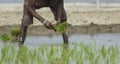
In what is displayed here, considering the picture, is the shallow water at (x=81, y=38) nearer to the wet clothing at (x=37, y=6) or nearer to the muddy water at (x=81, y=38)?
the muddy water at (x=81, y=38)

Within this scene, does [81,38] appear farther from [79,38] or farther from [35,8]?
[35,8]

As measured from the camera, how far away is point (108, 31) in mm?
13641

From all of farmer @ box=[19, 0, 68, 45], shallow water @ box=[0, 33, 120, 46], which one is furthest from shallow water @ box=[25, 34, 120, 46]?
farmer @ box=[19, 0, 68, 45]

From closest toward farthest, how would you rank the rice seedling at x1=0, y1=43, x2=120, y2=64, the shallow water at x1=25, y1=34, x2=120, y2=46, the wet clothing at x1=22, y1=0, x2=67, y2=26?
the rice seedling at x1=0, y1=43, x2=120, y2=64 < the wet clothing at x1=22, y1=0, x2=67, y2=26 < the shallow water at x1=25, y1=34, x2=120, y2=46

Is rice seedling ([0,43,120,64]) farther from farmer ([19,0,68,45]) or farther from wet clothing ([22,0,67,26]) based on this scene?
wet clothing ([22,0,67,26])

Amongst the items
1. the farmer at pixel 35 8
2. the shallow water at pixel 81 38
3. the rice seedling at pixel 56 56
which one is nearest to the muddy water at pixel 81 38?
the shallow water at pixel 81 38

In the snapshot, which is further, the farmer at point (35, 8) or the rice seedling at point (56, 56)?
the farmer at point (35, 8)

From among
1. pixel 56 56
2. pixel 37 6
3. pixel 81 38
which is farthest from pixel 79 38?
pixel 56 56

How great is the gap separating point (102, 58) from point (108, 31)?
6419mm

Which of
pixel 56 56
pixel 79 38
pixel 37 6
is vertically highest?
pixel 37 6

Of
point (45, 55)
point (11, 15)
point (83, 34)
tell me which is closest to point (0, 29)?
point (83, 34)

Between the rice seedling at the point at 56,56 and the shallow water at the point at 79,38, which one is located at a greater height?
the rice seedling at the point at 56,56

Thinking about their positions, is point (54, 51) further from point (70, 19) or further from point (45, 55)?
point (70, 19)

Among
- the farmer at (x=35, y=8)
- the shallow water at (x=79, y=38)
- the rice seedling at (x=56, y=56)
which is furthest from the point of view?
the shallow water at (x=79, y=38)
